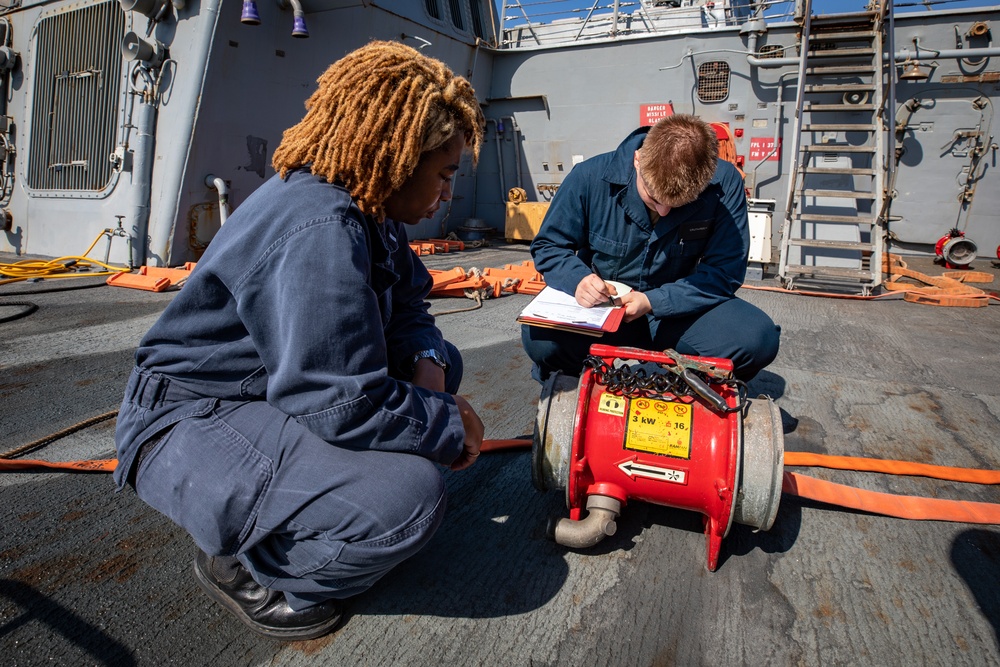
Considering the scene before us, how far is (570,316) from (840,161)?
23.3ft

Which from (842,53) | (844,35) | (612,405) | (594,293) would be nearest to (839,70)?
(842,53)

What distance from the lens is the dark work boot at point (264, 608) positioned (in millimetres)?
1441

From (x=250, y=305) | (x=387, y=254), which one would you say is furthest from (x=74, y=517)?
(x=387, y=254)

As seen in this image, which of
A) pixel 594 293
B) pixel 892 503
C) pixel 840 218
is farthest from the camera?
pixel 840 218

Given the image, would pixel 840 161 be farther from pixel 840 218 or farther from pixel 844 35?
pixel 844 35

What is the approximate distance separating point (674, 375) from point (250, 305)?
3.91 feet

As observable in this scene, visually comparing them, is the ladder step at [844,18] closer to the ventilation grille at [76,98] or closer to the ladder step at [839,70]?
the ladder step at [839,70]

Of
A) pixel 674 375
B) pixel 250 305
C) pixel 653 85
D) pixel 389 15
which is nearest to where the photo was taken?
pixel 250 305

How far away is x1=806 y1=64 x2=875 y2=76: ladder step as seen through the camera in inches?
282

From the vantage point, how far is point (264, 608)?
1453mm

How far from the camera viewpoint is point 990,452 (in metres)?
2.53

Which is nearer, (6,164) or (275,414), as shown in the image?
(275,414)

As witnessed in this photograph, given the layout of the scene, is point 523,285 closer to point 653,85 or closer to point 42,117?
point 653,85

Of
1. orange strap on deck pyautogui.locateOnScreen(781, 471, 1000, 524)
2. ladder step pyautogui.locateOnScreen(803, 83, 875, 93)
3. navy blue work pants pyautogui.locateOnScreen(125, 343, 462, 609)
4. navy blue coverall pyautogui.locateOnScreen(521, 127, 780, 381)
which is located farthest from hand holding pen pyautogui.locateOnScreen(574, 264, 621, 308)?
ladder step pyautogui.locateOnScreen(803, 83, 875, 93)
